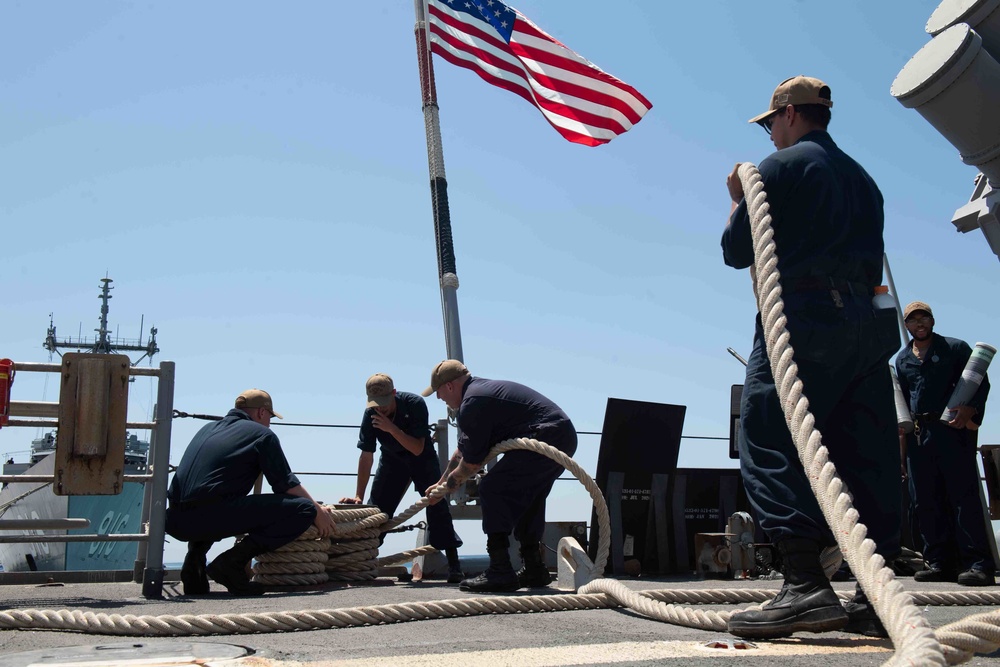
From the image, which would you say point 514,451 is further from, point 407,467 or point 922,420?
point 922,420

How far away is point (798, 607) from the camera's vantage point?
8.32 ft

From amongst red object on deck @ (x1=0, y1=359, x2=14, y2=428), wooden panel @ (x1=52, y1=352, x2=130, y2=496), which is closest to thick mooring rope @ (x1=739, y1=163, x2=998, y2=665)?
wooden panel @ (x1=52, y1=352, x2=130, y2=496)

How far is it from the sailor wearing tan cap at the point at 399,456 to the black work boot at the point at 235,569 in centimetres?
114

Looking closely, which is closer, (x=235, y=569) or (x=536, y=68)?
(x=235, y=569)

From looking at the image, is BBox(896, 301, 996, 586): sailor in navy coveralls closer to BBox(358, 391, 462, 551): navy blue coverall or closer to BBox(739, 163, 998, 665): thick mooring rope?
BBox(358, 391, 462, 551): navy blue coverall

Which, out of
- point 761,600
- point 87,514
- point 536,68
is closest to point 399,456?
point 761,600

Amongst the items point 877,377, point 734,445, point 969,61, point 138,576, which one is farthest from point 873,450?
point 734,445

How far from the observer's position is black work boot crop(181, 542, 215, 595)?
486 cm

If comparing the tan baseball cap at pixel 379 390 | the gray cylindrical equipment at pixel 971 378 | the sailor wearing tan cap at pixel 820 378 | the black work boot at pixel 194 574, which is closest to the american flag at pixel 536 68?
the tan baseball cap at pixel 379 390

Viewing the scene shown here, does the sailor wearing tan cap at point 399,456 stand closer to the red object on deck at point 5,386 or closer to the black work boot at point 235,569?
the black work boot at point 235,569

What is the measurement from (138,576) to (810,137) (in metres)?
4.30

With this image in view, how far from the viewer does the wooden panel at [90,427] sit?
4.14m

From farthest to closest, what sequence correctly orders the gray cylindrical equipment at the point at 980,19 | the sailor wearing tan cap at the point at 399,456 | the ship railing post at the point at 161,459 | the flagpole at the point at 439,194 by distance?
the flagpole at the point at 439,194, the sailor wearing tan cap at the point at 399,456, the ship railing post at the point at 161,459, the gray cylindrical equipment at the point at 980,19

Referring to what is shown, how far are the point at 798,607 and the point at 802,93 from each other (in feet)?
5.39
